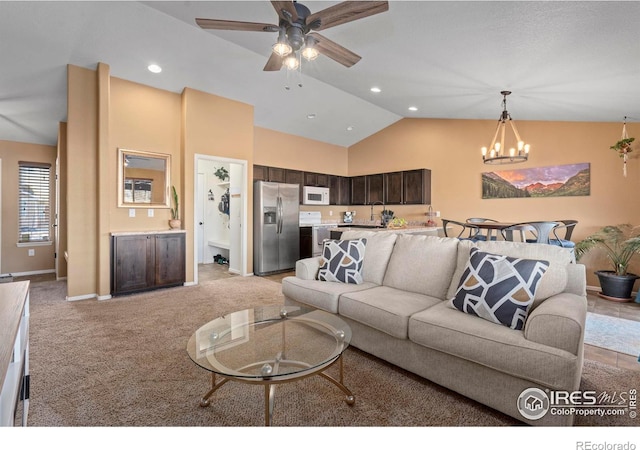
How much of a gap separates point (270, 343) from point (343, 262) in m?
1.19

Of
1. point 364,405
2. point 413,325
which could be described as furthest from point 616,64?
point 364,405

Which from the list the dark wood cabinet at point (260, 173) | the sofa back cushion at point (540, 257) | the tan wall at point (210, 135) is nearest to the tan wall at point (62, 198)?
the tan wall at point (210, 135)

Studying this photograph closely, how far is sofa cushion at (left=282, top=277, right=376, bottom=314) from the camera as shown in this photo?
2.54m

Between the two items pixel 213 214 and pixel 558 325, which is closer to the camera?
pixel 558 325

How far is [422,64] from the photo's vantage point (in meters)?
3.65

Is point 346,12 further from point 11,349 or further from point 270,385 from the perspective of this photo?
point 11,349

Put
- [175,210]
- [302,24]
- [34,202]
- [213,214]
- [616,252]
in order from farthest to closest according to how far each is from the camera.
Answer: [213,214] < [34,202] < [175,210] < [616,252] < [302,24]

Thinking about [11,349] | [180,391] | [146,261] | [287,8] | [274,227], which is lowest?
[180,391]

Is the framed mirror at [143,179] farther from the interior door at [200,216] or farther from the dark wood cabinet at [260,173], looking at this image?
the interior door at [200,216]

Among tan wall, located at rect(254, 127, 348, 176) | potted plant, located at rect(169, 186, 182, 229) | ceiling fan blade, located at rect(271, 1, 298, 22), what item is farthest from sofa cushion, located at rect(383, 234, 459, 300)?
tan wall, located at rect(254, 127, 348, 176)

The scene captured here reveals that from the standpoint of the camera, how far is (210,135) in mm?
5004

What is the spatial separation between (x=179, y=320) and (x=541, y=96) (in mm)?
5257

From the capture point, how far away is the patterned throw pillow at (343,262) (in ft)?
9.35

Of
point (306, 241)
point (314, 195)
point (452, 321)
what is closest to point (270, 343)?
point (452, 321)
